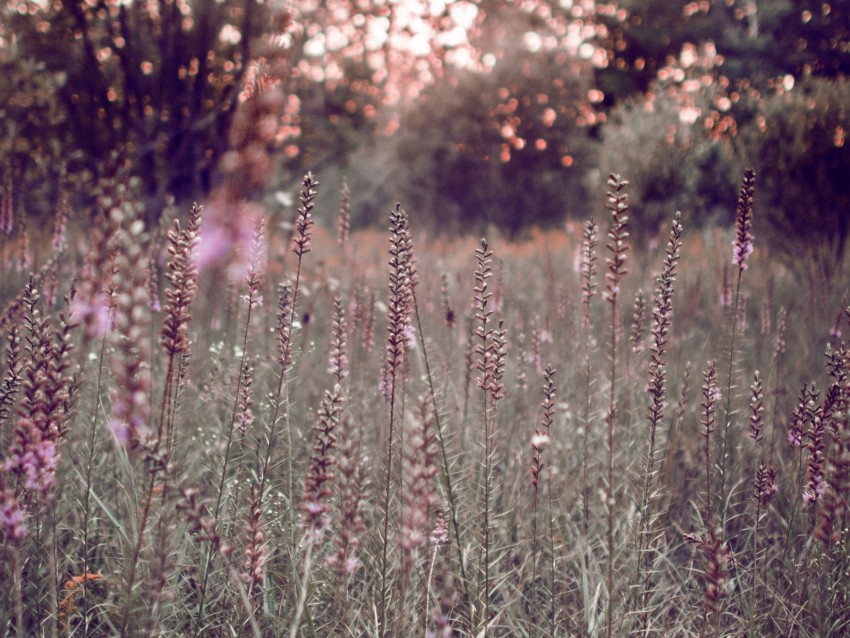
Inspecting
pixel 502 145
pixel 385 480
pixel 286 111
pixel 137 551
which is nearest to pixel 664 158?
pixel 286 111

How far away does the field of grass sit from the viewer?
118 cm

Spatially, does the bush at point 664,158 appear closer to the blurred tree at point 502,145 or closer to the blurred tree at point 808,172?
the blurred tree at point 808,172

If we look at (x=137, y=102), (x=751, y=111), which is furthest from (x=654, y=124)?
(x=137, y=102)

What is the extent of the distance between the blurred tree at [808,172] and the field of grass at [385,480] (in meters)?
2.79

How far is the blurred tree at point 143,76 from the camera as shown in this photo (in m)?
7.06

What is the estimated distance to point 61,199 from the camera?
3.09 metres

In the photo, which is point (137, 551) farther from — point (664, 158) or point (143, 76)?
point (664, 158)

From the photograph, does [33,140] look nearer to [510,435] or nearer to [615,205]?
[510,435]

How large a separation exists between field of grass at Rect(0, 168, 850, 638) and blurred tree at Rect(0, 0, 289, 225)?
12.1 feet

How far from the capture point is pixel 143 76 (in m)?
7.50

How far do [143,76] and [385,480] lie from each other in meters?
7.41

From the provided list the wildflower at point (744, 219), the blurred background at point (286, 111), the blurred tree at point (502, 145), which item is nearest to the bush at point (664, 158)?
the blurred background at point (286, 111)

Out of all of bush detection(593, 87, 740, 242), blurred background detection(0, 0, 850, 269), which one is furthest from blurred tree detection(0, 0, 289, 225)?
bush detection(593, 87, 740, 242)

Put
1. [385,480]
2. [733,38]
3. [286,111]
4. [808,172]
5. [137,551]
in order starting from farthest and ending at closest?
[733,38] → [286,111] → [808,172] → [385,480] → [137,551]
